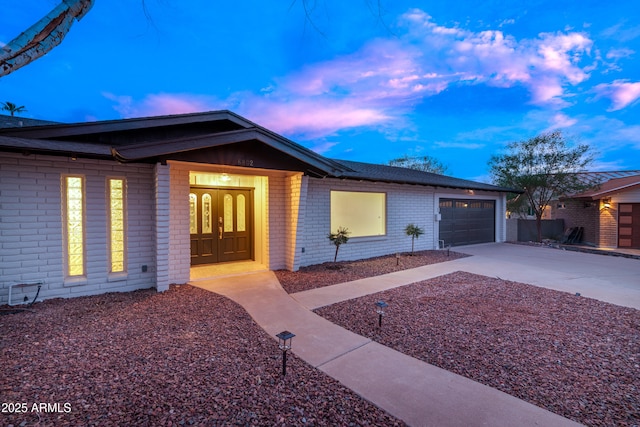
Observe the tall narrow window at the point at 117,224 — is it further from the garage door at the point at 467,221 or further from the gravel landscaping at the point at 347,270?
the garage door at the point at 467,221

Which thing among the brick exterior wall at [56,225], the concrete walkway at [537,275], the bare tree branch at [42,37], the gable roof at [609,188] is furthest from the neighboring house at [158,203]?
the gable roof at [609,188]

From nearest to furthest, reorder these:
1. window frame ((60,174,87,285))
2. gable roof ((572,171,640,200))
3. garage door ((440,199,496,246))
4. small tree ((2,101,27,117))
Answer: window frame ((60,174,87,285)) < garage door ((440,199,496,246)) < gable roof ((572,171,640,200)) < small tree ((2,101,27,117))

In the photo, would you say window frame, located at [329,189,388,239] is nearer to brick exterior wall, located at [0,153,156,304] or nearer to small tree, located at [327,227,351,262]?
small tree, located at [327,227,351,262]

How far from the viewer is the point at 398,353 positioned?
11.3ft

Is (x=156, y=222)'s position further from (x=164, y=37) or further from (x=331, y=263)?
(x=331, y=263)

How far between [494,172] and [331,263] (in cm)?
1439

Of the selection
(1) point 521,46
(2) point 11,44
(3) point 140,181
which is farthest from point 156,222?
(1) point 521,46

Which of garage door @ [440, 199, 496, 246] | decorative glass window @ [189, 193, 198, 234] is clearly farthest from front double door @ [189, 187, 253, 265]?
garage door @ [440, 199, 496, 246]

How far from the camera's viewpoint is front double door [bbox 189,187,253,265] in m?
7.96

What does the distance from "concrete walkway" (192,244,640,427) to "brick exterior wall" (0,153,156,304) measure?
65.4 inches

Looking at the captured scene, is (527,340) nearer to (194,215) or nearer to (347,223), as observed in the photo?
(347,223)

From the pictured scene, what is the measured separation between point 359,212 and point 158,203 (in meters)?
6.48

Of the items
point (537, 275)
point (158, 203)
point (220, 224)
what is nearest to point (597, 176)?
point (537, 275)

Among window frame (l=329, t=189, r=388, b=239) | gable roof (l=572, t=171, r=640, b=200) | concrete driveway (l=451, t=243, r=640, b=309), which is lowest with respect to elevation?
concrete driveway (l=451, t=243, r=640, b=309)
